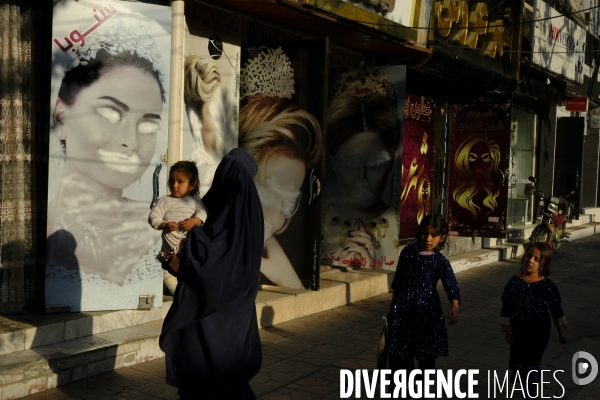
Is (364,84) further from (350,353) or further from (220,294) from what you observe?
(220,294)

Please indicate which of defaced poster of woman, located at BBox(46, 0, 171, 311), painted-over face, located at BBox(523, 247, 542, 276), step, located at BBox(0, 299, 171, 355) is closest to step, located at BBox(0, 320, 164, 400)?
step, located at BBox(0, 299, 171, 355)

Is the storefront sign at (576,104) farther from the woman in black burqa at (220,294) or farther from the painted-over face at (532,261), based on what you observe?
the woman in black burqa at (220,294)

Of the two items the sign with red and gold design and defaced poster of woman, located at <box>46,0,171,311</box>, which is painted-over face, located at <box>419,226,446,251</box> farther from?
the sign with red and gold design

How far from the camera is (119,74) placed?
20.5ft

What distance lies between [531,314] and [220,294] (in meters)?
2.10

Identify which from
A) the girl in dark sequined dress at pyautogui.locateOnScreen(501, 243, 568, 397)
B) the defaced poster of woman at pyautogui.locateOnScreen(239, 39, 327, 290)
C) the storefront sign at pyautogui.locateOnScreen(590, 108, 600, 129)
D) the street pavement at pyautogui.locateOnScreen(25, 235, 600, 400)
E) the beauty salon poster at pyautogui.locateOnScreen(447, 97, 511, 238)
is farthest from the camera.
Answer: the storefront sign at pyautogui.locateOnScreen(590, 108, 600, 129)

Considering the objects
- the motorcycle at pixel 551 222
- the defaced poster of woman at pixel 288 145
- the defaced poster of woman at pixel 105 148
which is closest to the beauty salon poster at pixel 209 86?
the defaced poster of woman at pixel 288 145

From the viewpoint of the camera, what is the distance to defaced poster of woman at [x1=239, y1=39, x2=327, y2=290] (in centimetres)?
781

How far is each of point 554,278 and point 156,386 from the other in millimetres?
8058

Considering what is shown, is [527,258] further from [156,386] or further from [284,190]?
[284,190]

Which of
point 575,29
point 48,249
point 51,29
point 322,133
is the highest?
point 575,29

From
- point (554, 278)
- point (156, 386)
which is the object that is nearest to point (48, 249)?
point (156, 386)

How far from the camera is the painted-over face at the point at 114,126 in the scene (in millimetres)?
6092

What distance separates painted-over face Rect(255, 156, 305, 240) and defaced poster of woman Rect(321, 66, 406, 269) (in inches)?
70.4
